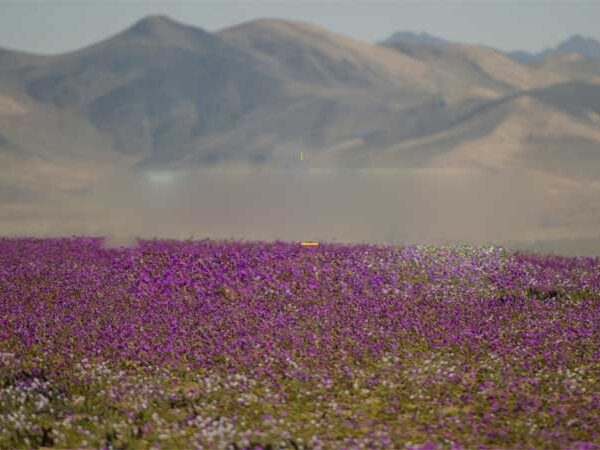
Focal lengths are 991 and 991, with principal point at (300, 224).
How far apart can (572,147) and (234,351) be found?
5526cm

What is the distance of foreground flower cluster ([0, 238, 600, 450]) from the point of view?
12.2 m

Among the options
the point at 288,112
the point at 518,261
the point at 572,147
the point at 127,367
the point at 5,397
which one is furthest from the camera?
the point at 288,112

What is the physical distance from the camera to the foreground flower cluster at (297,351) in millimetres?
12180

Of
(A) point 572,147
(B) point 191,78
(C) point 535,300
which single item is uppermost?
(B) point 191,78

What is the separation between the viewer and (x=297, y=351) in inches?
577

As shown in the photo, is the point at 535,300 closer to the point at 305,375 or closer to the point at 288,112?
the point at 305,375

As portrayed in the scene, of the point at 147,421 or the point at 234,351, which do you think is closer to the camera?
the point at 147,421

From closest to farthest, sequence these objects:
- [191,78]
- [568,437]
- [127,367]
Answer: [568,437]
[127,367]
[191,78]

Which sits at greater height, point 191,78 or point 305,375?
point 191,78

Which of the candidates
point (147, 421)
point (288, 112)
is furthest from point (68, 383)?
point (288, 112)

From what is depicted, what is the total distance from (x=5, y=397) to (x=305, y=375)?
4.09m

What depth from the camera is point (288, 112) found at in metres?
93.9

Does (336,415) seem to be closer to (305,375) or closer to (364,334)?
(305,375)

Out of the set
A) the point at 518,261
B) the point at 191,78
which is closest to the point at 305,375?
the point at 518,261
